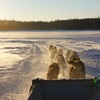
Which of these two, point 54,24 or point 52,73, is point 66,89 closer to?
point 52,73

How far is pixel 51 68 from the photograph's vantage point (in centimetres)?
809

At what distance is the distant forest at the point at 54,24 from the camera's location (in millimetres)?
66500

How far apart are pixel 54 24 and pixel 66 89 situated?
67538 mm

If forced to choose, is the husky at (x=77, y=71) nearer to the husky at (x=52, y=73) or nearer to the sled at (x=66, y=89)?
the husky at (x=52, y=73)

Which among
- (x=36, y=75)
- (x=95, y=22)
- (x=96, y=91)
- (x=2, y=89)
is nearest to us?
(x=96, y=91)

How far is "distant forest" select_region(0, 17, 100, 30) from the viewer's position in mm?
66500

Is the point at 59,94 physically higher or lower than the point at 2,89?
higher

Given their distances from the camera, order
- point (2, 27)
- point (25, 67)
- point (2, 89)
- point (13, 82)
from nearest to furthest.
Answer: point (2, 89) → point (13, 82) → point (25, 67) → point (2, 27)

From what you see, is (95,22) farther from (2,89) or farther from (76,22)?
(2,89)

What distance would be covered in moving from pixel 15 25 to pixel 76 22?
618 inches

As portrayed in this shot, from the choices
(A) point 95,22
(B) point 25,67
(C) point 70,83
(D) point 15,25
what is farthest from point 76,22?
(C) point 70,83

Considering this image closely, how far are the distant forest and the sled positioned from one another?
61.1 m

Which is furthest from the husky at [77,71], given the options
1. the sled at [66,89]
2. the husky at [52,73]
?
the sled at [66,89]

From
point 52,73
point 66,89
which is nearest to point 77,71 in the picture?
point 52,73
